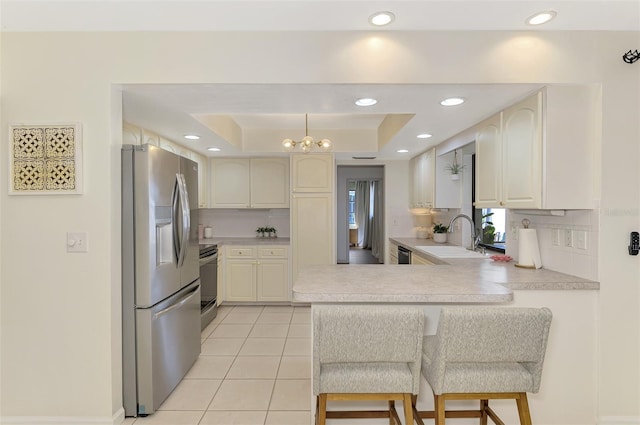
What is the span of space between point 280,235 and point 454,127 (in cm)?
312

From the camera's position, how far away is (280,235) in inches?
211

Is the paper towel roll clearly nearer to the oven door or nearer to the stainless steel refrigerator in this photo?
the stainless steel refrigerator

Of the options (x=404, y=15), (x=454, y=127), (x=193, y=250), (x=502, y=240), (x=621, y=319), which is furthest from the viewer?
(x=502, y=240)

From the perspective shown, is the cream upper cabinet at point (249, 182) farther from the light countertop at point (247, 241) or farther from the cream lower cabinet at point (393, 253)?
the cream lower cabinet at point (393, 253)

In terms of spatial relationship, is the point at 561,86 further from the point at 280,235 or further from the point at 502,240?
the point at 280,235

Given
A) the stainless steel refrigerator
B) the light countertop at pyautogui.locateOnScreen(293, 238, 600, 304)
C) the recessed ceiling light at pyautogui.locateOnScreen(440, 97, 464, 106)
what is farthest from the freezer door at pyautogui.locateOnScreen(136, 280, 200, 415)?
the recessed ceiling light at pyautogui.locateOnScreen(440, 97, 464, 106)

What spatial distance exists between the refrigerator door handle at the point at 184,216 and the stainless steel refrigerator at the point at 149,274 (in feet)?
0.16

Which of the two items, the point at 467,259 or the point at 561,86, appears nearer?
the point at 561,86

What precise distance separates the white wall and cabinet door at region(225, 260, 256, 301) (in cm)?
258

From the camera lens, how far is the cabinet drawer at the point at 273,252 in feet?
15.4

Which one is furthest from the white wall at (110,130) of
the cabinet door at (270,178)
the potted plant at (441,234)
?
the cabinet door at (270,178)

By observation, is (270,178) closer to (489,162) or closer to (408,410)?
(489,162)

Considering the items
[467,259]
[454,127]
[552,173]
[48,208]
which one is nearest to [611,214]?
[552,173]

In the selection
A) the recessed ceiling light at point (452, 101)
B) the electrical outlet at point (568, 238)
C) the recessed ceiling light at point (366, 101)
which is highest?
the recessed ceiling light at point (366, 101)
